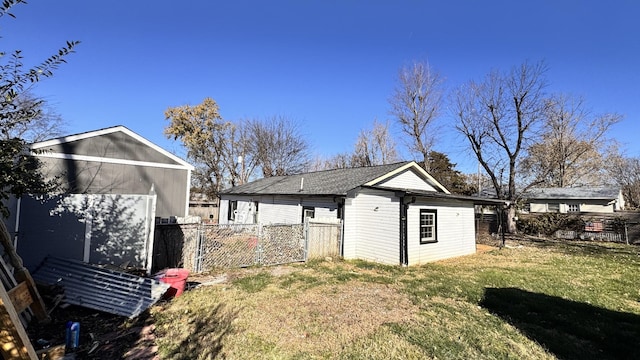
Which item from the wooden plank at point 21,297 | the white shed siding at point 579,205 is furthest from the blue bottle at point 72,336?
the white shed siding at point 579,205

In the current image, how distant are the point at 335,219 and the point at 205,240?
16.4 feet

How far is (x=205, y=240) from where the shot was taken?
28.6 ft

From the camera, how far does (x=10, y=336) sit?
3.07 m

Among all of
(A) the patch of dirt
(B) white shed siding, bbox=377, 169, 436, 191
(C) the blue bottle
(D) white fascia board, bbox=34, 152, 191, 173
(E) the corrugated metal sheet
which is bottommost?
(A) the patch of dirt

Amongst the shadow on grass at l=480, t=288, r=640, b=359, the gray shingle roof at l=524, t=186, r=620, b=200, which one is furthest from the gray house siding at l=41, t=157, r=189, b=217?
the gray shingle roof at l=524, t=186, r=620, b=200

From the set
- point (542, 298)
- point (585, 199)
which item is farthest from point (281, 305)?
point (585, 199)

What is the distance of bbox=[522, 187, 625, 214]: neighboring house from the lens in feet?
98.7

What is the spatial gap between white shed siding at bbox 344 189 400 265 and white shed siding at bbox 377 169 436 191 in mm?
1627

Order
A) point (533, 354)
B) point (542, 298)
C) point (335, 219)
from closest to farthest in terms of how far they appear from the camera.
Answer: point (533, 354), point (542, 298), point (335, 219)

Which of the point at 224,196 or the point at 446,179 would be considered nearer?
the point at 224,196

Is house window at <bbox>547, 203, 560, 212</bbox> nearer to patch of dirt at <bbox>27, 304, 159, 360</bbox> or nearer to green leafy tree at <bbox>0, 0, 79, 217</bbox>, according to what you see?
patch of dirt at <bbox>27, 304, 159, 360</bbox>

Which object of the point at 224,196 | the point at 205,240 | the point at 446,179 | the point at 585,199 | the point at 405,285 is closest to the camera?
the point at 405,285

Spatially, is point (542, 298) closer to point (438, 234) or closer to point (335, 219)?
point (438, 234)

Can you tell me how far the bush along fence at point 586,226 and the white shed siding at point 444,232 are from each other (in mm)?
11685
